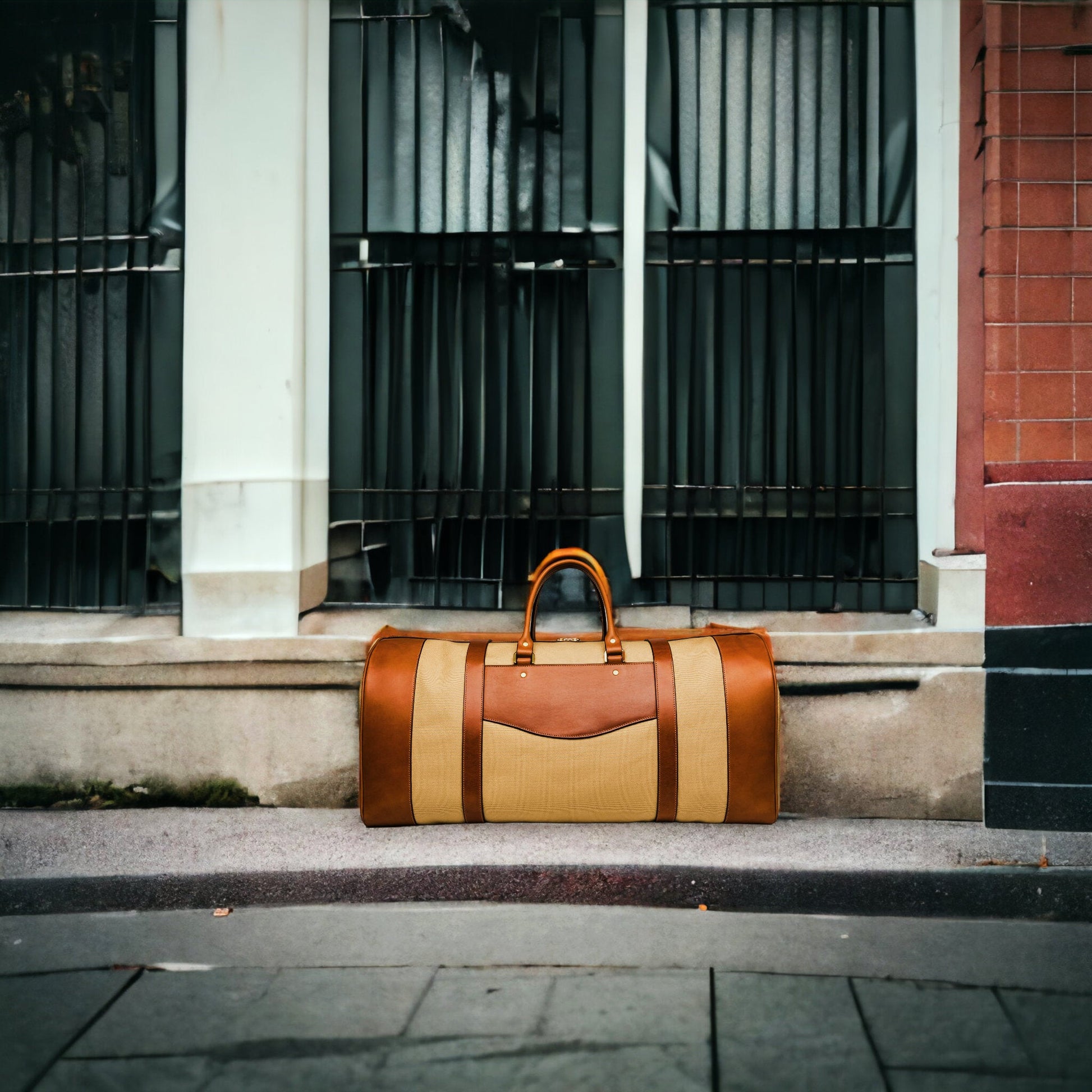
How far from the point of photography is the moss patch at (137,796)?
3797 millimetres

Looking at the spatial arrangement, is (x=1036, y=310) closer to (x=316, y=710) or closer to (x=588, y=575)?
(x=588, y=575)

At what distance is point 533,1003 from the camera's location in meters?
2.61

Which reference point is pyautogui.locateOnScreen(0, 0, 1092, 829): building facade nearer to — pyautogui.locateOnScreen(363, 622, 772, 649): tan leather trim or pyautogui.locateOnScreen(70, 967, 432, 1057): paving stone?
pyautogui.locateOnScreen(363, 622, 772, 649): tan leather trim

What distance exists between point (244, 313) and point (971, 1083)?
3140 mm

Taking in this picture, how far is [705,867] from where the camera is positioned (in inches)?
124

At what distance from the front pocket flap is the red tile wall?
1439mm

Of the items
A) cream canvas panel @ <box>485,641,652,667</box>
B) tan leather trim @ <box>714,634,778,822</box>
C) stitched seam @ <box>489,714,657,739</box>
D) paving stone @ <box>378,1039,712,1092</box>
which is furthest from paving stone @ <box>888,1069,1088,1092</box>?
cream canvas panel @ <box>485,641,652,667</box>

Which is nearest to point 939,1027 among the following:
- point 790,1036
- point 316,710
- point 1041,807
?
point 790,1036

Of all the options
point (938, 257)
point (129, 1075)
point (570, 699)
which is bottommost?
point (129, 1075)

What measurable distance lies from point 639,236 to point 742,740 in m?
1.82

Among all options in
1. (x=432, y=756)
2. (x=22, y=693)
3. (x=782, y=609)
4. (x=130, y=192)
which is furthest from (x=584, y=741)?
(x=130, y=192)

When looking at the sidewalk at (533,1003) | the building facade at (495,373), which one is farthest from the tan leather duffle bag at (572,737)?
the building facade at (495,373)

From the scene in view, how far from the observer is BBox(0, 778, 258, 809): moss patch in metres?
3.80

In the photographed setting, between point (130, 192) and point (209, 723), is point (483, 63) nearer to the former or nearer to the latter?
point (130, 192)
